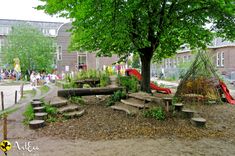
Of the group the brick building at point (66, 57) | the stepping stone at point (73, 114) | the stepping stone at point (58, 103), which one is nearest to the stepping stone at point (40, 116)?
the stepping stone at point (73, 114)

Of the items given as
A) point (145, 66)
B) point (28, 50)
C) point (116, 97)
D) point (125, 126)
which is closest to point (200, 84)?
point (145, 66)

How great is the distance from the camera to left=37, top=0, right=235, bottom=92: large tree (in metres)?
7.03

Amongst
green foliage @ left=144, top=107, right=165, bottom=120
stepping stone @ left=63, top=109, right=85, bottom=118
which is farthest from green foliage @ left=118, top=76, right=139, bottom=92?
stepping stone @ left=63, top=109, right=85, bottom=118

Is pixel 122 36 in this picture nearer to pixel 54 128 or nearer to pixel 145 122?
pixel 145 122

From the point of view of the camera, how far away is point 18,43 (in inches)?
1458

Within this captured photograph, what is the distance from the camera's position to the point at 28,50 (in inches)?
1438

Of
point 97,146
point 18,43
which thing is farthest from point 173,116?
point 18,43

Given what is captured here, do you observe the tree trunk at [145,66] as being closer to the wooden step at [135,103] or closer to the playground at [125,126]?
the playground at [125,126]

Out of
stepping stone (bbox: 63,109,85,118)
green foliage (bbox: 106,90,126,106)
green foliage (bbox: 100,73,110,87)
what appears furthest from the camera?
green foliage (bbox: 100,73,110,87)

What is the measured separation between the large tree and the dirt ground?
3039 mm

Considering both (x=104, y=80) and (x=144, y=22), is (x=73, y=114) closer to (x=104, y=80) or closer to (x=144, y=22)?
(x=144, y=22)

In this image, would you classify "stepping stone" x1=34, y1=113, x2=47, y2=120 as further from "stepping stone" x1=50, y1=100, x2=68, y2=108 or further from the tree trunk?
the tree trunk

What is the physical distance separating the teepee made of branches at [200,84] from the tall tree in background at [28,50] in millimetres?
29328

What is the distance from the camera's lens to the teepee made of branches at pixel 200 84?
1120 centimetres
